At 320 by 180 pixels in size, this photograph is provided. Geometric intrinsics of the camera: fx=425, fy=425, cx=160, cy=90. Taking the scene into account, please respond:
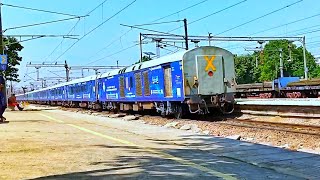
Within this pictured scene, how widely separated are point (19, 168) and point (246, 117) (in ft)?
45.2

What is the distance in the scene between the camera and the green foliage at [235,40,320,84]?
8877 centimetres

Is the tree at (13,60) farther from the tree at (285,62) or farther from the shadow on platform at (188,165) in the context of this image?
the tree at (285,62)

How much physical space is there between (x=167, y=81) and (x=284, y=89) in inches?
875

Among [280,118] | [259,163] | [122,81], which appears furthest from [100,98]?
[259,163]

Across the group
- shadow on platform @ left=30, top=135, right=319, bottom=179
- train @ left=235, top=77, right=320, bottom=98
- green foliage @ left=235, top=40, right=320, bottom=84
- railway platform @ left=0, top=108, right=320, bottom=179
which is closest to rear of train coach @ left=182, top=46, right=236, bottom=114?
railway platform @ left=0, top=108, right=320, bottom=179

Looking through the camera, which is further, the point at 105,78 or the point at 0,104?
the point at 105,78

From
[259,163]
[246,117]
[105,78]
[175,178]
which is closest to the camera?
[175,178]

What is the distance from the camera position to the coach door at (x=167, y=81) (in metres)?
19.0

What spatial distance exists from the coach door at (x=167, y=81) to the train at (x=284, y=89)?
18517 millimetres

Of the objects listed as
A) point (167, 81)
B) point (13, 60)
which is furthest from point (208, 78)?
point (13, 60)

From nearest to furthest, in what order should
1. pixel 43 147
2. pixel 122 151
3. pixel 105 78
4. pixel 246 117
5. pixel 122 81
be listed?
1. pixel 122 151
2. pixel 43 147
3. pixel 246 117
4. pixel 122 81
5. pixel 105 78

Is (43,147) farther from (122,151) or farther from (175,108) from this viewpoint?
(175,108)

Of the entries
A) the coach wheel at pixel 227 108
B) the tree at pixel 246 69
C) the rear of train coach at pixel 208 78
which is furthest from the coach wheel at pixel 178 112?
the tree at pixel 246 69

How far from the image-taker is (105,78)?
98.2 feet
